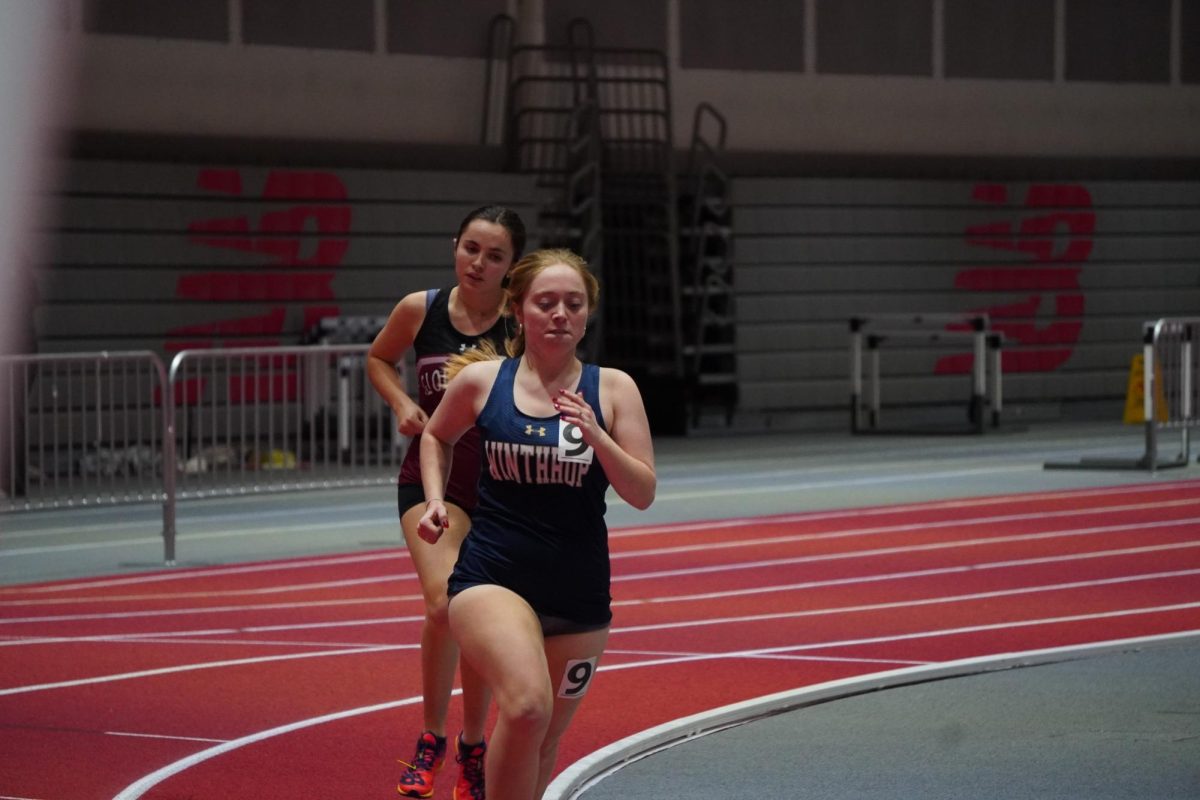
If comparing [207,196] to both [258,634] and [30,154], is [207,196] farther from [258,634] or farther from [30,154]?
[30,154]

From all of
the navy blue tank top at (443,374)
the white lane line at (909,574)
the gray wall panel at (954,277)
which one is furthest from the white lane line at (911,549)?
the gray wall panel at (954,277)

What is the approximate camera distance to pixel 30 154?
184cm

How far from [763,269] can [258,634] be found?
1604cm

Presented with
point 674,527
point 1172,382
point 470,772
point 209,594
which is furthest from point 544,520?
point 1172,382

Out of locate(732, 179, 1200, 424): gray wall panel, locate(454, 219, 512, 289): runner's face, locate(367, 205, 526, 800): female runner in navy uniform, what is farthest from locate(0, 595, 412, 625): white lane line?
locate(732, 179, 1200, 424): gray wall panel

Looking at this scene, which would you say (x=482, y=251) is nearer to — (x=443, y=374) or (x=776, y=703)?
(x=443, y=374)

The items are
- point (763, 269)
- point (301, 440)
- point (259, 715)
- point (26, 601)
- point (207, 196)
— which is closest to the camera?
point (259, 715)

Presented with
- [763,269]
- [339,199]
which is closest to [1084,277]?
[763,269]

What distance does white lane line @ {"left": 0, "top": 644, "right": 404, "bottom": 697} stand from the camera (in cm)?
771

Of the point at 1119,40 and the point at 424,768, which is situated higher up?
the point at 1119,40

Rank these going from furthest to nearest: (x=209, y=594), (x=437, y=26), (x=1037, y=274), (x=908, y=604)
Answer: (x=1037, y=274) → (x=437, y=26) → (x=209, y=594) → (x=908, y=604)

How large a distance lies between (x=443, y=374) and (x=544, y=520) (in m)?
1.45

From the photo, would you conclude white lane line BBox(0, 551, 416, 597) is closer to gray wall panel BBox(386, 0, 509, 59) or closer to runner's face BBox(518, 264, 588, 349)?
runner's face BBox(518, 264, 588, 349)

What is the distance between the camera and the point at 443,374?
19.5 feet
